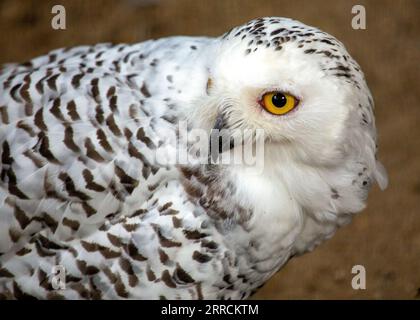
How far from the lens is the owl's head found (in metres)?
2.18

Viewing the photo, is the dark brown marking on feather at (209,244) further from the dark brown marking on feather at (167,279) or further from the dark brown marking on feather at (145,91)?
the dark brown marking on feather at (145,91)

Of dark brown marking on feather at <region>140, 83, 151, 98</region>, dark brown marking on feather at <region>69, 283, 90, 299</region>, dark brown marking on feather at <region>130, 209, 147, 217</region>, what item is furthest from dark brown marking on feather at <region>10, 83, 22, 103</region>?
dark brown marking on feather at <region>69, 283, 90, 299</region>

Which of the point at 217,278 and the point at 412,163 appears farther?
the point at 412,163

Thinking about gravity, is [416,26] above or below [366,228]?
above

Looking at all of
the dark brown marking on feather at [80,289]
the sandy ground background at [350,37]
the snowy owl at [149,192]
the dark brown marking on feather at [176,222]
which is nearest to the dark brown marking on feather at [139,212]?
the snowy owl at [149,192]

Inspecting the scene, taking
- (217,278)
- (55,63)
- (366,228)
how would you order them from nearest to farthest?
(217,278), (55,63), (366,228)

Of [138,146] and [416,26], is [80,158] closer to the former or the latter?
[138,146]

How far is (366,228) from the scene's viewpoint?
12.7 feet

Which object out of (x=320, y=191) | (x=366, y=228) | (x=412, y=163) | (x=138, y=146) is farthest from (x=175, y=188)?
(x=412, y=163)

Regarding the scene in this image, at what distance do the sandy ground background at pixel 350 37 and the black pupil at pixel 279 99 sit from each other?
1.79 m

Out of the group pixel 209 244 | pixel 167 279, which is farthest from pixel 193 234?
pixel 167 279

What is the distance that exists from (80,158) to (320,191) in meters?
0.89

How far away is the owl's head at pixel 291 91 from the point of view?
218 centimetres

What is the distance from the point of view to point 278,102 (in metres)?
2.22
